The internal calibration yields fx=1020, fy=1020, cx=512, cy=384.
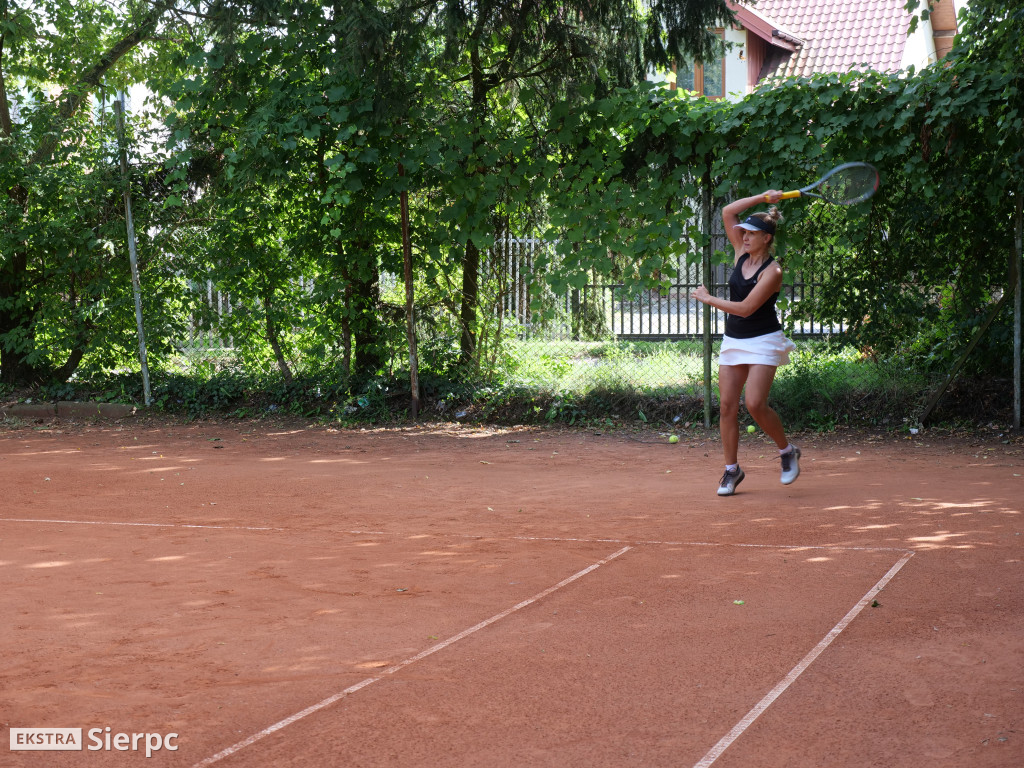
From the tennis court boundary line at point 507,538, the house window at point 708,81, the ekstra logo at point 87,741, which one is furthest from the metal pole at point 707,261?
the house window at point 708,81

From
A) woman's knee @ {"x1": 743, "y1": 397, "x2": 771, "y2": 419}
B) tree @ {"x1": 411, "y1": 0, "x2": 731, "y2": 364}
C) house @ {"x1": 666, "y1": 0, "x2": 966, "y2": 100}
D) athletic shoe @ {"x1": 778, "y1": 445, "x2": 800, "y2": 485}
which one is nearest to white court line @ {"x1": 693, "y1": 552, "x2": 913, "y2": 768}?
woman's knee @ {"x1": 743, "y1": 397, "x2": 771, "y2": 419}

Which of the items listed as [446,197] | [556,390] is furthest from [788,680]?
[446,197]

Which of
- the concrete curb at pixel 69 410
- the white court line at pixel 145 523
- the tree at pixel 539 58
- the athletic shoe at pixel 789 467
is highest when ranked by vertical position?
the tree at pixel 539 58

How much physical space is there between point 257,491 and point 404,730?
4.83 m

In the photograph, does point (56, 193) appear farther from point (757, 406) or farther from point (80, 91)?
point (757, 406)

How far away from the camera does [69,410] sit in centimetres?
1255

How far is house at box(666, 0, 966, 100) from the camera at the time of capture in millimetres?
26094

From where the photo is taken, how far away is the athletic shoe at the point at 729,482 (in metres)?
7.46

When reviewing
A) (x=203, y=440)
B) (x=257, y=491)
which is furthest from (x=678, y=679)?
(x=203, y=440)

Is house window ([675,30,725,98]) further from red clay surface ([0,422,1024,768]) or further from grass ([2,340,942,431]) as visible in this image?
red clay surface ([0,422,1024,768])

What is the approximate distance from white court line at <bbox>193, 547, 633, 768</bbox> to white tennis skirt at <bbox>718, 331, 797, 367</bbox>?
223cm

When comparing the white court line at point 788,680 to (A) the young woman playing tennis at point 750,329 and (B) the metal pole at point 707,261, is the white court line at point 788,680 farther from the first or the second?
(B) the metal pole at point 707,261

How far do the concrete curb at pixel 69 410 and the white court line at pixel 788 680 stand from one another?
9.80 metres

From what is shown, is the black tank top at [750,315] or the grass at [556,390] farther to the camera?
the grass at [556,390]
